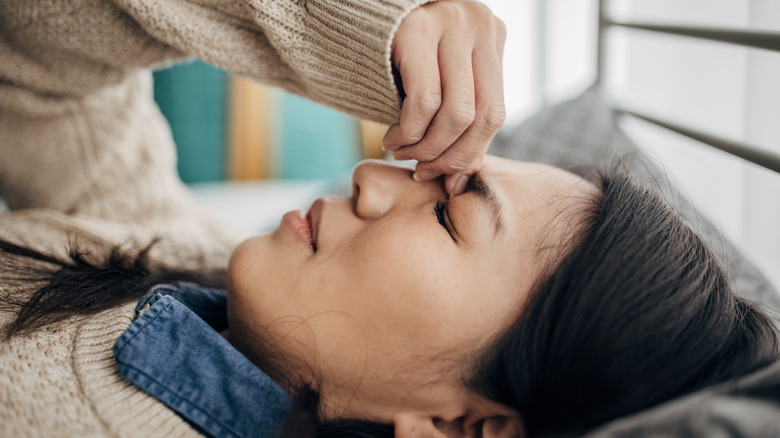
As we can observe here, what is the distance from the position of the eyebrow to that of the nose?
56 millimetres

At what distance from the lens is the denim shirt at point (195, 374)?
0.66m

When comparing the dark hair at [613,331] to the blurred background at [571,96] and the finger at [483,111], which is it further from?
the blurred background at [571,96]

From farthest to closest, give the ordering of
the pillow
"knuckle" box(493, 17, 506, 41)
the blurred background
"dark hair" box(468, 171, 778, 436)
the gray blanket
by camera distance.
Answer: the blurred background → the pillow → "knuckle" box(493, 17, 506, 41) → "dark hair" box(468, 171, 778, 436) → the gray blanket

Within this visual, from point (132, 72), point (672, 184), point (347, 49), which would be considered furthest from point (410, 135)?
point (672, 184)

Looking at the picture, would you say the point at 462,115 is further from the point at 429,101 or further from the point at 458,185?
the point at 458,185

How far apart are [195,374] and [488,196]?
0.45 meters

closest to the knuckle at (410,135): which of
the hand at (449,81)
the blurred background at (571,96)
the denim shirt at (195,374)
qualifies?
the hand at (449,81)

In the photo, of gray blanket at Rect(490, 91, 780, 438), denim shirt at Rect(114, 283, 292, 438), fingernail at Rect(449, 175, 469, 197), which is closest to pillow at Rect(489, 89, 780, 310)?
gray blanket at Rect(490, 91, 780, 438)

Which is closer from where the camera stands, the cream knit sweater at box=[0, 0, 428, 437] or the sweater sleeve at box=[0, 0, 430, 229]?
the cream knit sweater at box=[0, 0, 428, 437]

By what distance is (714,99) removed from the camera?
1.57 metres

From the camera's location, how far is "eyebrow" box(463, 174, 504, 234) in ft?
2.33

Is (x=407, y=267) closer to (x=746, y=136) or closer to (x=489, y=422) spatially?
(x=489, y=422)

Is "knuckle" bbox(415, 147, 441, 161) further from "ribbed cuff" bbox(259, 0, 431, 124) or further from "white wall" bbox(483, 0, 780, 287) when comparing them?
"white wall" bbox(483, 0, 780, 287)

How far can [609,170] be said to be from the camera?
868 millimetres
